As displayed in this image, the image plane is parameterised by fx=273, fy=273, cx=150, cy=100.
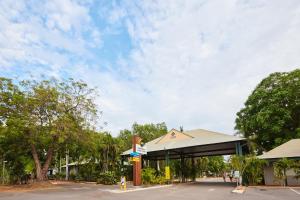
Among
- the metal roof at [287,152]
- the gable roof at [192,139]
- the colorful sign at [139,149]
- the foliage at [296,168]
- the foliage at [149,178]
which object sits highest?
the gable roof at [192,139]

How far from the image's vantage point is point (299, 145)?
24000 mm

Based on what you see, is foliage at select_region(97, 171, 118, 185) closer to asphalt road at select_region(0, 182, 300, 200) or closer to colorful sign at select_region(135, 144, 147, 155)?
colorful sign at select_region(135, 144, 147, 155)

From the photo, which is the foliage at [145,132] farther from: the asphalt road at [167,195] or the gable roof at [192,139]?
the asphalt road at [167,195]

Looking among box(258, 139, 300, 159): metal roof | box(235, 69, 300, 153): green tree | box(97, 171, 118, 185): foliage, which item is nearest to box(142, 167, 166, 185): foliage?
box(97, 171, 118, 185): foliage

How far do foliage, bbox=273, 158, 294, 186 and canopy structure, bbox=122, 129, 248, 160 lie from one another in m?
3.51

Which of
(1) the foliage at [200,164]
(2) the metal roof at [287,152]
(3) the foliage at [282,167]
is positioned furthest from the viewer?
(1) the foliage at [200,164]

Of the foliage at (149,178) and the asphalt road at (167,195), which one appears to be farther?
the foliage at (149,178)

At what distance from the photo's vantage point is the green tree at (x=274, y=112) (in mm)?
28906

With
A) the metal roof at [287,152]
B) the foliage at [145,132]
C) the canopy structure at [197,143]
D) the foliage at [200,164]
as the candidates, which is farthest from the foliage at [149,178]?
the foliage at [145,132]

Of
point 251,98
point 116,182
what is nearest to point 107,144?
point 116,182

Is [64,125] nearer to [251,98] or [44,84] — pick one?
[44,84]

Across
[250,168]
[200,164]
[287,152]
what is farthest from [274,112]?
[200,164]

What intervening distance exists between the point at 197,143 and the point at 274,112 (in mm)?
8954

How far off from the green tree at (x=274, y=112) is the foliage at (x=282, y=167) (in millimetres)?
6892
